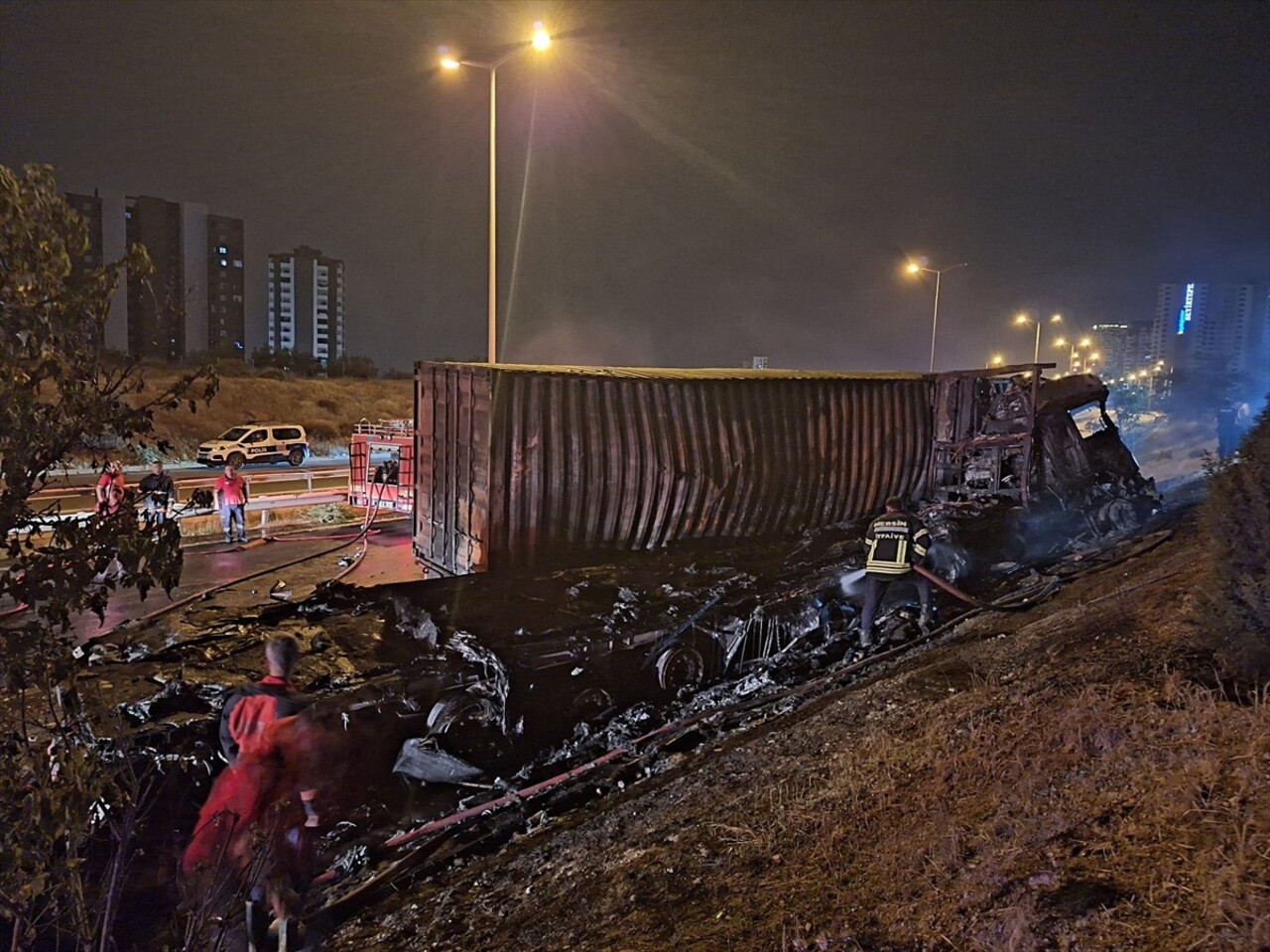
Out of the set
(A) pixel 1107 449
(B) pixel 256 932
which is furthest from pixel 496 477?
(A) pixel 1107 449

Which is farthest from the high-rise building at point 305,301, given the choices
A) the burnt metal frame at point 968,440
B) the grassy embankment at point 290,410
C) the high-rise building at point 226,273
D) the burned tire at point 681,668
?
the burned tire at point 681,668

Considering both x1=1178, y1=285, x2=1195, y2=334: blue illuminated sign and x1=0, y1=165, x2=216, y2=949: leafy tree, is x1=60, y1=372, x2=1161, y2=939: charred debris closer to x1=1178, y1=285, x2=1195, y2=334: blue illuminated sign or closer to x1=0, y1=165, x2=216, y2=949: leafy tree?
x1=0, y1=165, x2=216, y2=949: leafy tree

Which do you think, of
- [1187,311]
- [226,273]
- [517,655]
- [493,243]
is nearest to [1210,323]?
[1187,311]

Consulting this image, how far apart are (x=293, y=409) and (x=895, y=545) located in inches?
1320

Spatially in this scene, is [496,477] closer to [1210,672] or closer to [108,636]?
[108,636]

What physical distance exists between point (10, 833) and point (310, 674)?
357cm

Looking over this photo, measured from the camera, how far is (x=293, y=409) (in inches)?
1411

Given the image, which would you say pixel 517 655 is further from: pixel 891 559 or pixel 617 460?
pixel 891 559

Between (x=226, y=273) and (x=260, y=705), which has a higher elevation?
(x=226, y=273)

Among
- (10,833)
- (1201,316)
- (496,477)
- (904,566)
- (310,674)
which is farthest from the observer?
(1201,316)

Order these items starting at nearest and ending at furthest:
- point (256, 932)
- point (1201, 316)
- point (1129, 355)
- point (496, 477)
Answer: point (256, 932) < point (496, 477) < point (1201, 316) < point (1129, 355)

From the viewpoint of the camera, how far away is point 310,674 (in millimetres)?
5449

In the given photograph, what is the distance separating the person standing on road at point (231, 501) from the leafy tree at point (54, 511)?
10.1m

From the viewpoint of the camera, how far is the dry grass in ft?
101
